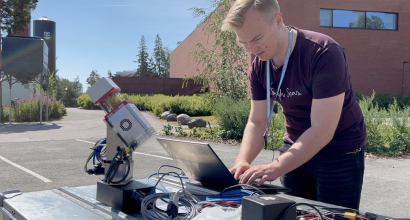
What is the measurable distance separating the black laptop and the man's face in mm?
580

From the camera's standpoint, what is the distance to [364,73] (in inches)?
1050

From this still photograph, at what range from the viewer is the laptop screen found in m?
1.65

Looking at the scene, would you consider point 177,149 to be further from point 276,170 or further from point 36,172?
point 36,172

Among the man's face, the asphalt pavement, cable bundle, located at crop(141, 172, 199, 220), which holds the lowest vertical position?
the asphalt pavement

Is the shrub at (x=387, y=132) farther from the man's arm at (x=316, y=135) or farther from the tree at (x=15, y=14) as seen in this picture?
the tree at (x=15, y=14)

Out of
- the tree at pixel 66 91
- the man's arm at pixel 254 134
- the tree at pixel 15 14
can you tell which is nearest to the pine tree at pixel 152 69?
the tree at pixel 66 91

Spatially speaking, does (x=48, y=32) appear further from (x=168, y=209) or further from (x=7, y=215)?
(x=168, y=209)

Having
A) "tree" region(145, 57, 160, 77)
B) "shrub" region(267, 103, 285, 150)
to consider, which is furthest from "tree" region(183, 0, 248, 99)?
"tree" region(145, 57, 160, 77)

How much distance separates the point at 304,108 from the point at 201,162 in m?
0.64

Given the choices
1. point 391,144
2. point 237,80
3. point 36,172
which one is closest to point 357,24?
point 237,80

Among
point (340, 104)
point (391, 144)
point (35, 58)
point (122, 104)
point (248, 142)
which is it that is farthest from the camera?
point (35, 58)

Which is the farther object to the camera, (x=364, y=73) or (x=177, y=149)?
(x=364, y=73)

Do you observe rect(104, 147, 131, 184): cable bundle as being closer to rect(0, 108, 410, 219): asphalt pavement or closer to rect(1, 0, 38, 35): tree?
rect(0, 108, 410, 219): asphalt pavement

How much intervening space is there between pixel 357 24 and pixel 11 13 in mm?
23570
